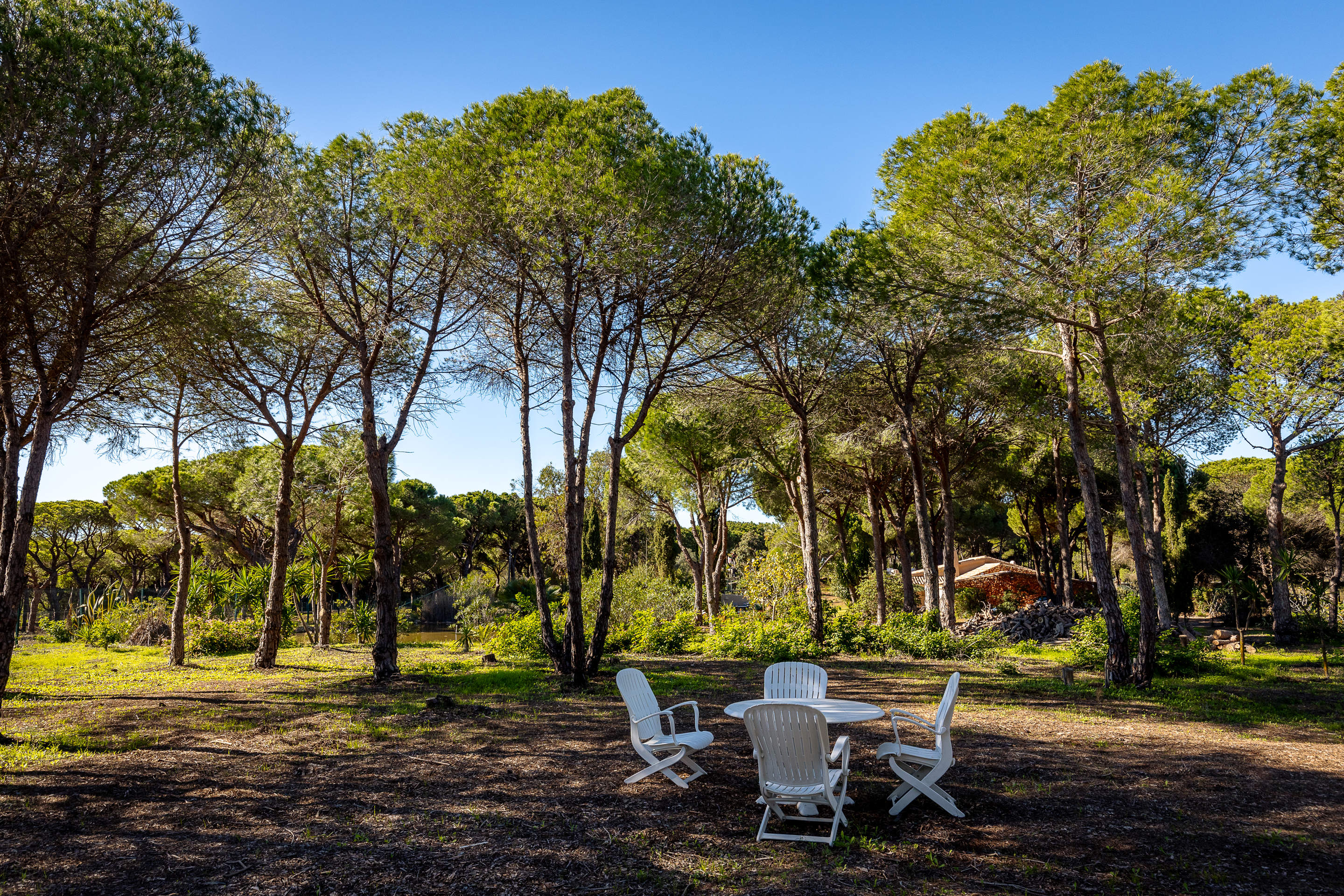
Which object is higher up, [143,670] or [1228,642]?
[143,670]

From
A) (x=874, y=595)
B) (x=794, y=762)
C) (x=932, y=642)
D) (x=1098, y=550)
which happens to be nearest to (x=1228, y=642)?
(x=932, y=642)

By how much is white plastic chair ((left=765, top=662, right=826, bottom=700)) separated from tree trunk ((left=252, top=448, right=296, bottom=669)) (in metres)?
8.45

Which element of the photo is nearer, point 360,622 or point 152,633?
point 152,633

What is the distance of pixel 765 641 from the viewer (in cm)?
1343

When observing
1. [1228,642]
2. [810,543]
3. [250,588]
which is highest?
[810,543]

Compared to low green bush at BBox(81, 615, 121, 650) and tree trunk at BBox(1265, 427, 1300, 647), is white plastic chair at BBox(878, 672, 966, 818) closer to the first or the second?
tree trunk at BBox(1265, 427, 1300, 647)

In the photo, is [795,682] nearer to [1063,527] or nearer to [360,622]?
[360,622]

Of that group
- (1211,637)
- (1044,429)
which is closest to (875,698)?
(1044,429)

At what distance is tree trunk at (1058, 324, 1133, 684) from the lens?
8.91m

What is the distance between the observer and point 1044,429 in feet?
49.3

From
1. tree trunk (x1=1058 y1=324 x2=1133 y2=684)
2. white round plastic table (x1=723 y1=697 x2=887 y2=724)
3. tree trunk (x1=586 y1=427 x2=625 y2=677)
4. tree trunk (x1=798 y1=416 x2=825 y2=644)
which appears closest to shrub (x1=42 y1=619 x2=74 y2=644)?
tree trunk (x1=586 y1=427 x2=625 y2=677)

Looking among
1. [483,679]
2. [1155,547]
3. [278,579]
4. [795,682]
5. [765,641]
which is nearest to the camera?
[795,682]

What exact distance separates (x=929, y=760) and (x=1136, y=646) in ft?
25.6

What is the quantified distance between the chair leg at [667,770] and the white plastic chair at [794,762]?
82 cm
